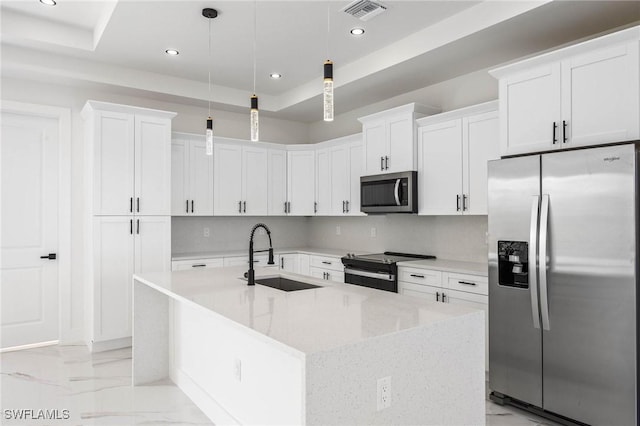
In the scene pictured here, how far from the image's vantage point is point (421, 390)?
1836mm

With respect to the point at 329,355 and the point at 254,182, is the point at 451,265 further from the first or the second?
the point at 254,182

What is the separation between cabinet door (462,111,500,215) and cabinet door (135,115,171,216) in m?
3.01

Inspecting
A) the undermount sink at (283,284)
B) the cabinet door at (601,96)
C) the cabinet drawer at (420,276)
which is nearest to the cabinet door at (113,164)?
the undermount sink at (283,284)

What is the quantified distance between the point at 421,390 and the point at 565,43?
3.01 m

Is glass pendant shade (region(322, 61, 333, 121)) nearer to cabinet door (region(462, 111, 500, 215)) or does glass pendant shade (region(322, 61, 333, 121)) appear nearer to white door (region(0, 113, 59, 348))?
cabinet door (region(462, 111, 500, 215))

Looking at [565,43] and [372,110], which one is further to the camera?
[372,110]

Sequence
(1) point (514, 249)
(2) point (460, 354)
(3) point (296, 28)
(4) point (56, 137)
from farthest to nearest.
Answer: (4) point (56, 137) < (3) point (296, 28) < (1) point (514, 249) < (2) point (460, 354)

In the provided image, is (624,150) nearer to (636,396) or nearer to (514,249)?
(514,249)

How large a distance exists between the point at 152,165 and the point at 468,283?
10.8 ft

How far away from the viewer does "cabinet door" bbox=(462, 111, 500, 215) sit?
3607mm

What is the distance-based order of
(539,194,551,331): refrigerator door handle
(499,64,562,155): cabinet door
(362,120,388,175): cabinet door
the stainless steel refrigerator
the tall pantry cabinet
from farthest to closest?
(362,120,388,175): cabinet door → the tall pantry cabinet → (499,64,562,155): cabinet door → (539,194,551,331): refrigerator door handle → the stainless steel refrigerator

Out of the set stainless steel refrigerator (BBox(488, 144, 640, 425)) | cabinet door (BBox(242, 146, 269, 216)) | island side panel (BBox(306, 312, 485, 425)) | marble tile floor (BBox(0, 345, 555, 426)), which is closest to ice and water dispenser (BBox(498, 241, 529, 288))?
stainless steel refrigerator (BBox(488, 144, 640, 425))

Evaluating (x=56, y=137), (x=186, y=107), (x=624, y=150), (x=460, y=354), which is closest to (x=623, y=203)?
(x=624, y=150)

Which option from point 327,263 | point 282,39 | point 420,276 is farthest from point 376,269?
point 282,39
